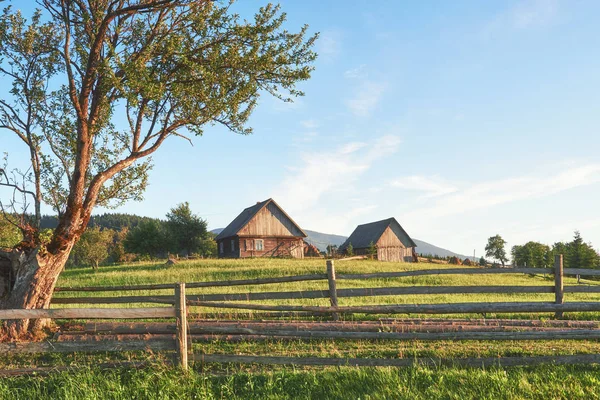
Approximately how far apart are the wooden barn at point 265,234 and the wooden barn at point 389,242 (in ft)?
27.1

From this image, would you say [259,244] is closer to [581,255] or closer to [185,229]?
[185,229]

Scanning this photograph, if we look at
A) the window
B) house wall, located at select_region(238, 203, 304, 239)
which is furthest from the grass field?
the window

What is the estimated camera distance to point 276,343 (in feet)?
30.5

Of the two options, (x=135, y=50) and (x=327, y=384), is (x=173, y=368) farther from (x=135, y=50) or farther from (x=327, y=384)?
(x=135, y=50)

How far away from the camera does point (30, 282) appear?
10984 mm

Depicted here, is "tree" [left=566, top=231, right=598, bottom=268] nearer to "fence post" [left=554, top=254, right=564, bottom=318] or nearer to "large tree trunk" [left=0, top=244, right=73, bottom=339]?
"fence post" [left=554, top=254, right=564, bottom=318]

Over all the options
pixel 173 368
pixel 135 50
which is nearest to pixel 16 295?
pixel 173 368

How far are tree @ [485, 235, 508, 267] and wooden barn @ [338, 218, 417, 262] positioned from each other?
55182mm

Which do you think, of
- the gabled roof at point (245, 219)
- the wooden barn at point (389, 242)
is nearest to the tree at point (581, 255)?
the wooden barn at point (389, 242)

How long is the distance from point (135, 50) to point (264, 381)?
10710 millimetres

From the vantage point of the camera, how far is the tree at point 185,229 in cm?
5697

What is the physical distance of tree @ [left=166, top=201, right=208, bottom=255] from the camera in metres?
57.0

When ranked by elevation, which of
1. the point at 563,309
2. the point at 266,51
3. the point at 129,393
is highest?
the point at 266,51

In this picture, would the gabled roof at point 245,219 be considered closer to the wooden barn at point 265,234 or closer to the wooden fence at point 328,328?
the wooden barn at point 265,234
